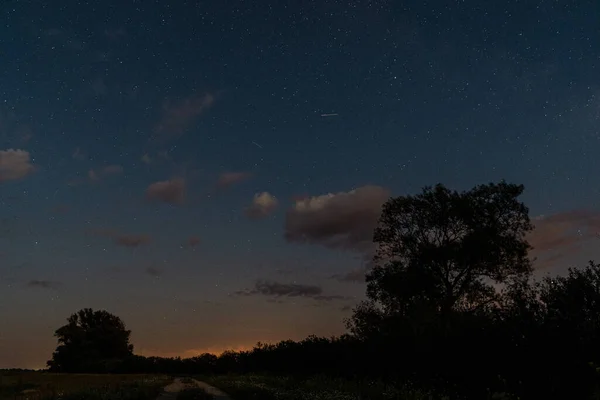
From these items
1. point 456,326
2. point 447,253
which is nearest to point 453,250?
point 447,253

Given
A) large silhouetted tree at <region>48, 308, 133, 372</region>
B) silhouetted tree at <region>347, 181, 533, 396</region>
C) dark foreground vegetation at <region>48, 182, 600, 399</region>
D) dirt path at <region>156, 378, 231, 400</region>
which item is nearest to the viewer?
dark foreground vegetation at <region>48, 182, 600, 399</region>

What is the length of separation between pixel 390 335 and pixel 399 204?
1984cm

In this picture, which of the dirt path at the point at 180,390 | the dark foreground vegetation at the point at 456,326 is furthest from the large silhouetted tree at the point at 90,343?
the dirt path at the point at 180,390

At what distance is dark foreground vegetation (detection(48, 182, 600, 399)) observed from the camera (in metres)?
15.8

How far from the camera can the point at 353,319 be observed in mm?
49500

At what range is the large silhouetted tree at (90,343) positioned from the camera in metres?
106

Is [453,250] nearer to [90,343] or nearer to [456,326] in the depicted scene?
[456,326]

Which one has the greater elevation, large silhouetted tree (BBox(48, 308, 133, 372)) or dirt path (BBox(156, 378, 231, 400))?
large silhouetted tree (BBox(48, 308, 133, 372))

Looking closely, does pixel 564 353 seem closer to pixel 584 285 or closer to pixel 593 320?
pixel 593 320

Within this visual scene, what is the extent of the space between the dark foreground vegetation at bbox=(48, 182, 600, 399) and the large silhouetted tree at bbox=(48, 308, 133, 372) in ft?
26.2

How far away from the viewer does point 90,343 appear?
11031 cm

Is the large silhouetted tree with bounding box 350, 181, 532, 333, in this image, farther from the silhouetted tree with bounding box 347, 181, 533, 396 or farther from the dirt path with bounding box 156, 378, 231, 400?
the dirt path with bounding box 156, 378, 231, 400

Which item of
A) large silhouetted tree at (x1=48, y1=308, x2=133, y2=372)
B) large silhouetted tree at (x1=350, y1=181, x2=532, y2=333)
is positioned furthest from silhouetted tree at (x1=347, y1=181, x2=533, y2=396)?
large silhouetted tree at (x1=48, y1=308, x2=133, y2=372)

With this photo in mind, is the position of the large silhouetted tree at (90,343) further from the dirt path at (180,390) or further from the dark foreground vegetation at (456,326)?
the dirt path at (180,390)
